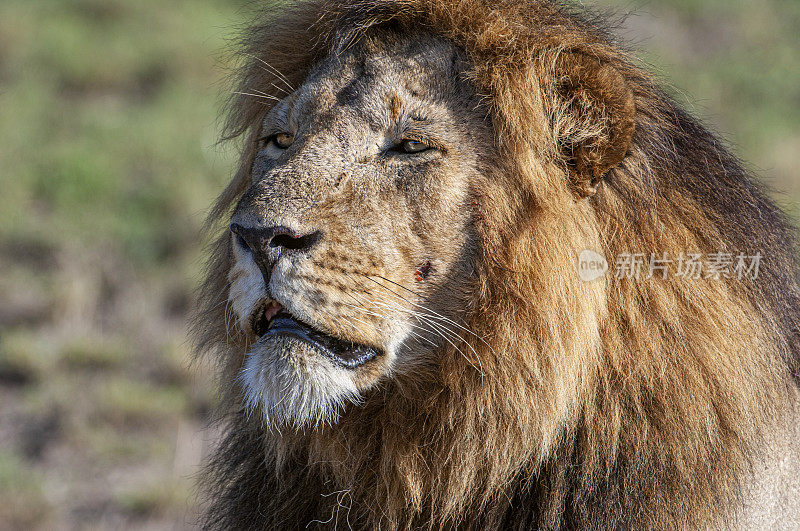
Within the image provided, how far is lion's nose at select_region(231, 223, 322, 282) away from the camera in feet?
8.43

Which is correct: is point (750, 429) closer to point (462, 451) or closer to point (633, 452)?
point (633, 452)

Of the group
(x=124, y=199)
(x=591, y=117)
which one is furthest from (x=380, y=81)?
(x=124, y=199)

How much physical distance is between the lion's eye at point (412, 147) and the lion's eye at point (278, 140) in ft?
1.42

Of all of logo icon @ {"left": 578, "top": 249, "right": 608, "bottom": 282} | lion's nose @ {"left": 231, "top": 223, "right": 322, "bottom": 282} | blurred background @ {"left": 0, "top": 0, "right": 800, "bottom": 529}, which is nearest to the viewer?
lion's nose @ {"left": 231, "top": 223, "right": 322, "bottom": 282}

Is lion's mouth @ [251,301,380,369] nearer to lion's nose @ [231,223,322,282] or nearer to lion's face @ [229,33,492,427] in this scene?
lion's face @ [229,33,492,427]

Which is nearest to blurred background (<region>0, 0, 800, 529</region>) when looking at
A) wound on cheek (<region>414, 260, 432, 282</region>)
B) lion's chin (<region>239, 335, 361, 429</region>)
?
wound on cheek (<region>414, 260, 432, 282</region>)

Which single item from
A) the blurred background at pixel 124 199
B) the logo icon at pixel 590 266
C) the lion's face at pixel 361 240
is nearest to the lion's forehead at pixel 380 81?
the lion's face at pixel 361 240

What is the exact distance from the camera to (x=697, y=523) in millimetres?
2773

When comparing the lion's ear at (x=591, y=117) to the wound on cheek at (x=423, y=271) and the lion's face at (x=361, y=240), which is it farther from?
the wound on cheek at (x=423, y=271)

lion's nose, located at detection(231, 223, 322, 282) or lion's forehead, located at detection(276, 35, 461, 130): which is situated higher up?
lion's forehead, located at detection(276, 35, 461, 130)

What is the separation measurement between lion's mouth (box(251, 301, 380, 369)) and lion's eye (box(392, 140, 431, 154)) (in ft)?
1.93

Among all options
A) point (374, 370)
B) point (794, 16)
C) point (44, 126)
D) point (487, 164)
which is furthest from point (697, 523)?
point (794, 16)

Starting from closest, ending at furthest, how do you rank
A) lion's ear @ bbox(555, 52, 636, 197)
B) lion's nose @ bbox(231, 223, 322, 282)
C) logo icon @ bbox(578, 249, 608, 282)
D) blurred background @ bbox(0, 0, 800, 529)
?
lion's nose @ bbox(231, 223, 322, 282) → lion's ear @ bbox(555, 52, 636, 197) → logo icon @ bbox(578, 249, 608, 282) → blurred background @ bbox(0, 0, 800, 529)

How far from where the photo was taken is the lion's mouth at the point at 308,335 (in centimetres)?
264
